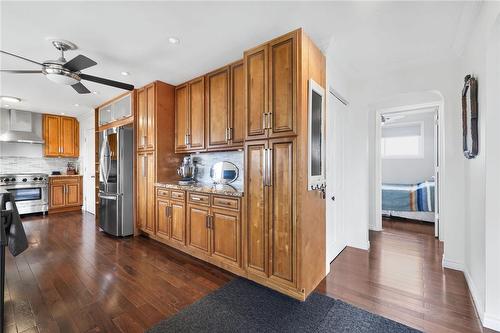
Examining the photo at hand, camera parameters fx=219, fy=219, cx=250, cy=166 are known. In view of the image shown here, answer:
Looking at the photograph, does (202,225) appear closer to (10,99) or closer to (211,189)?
(211,189)

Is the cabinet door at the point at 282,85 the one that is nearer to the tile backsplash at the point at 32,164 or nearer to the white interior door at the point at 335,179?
the white interior door at the point at 335,179

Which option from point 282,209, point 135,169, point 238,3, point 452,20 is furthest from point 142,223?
point 452,20

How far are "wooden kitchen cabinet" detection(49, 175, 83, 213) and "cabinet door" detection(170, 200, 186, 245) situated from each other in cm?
433

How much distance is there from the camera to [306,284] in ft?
6.55

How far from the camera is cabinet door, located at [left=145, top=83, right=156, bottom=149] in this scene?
11.4 ft

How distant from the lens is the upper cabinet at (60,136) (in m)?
5.58

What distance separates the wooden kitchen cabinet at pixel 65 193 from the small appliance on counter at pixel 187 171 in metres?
3.98

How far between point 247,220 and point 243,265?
19.7 inches

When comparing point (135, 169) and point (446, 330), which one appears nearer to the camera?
point (446, 330)

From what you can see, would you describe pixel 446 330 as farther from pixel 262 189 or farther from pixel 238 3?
pixel 238 3

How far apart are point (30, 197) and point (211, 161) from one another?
4777 millimetres

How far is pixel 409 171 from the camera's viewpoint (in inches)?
232

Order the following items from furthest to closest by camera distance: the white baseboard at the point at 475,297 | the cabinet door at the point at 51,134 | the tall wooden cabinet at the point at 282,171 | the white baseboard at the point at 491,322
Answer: the cabinet door at the point at 51,134
the tall wooden cabinet at the point at 282,171
the white baseboard at the point at 475,297
the white baseboard at the point at 491,322

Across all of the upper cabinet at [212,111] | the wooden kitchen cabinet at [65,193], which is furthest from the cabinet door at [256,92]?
the wooden kitchen cabinet at [65,193]
